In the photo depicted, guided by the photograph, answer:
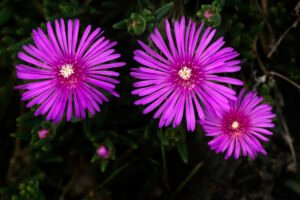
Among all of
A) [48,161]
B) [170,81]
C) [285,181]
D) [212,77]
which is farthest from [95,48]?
[285,181]

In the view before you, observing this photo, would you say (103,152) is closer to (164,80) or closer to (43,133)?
(43,133)

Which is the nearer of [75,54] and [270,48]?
[75,54]

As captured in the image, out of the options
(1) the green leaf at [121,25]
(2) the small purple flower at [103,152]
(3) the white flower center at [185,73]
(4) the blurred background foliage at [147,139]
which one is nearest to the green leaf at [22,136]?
(4) the blurred background foliage at [147,139]

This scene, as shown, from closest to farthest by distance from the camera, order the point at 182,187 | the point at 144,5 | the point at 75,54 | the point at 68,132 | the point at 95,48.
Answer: the point at 95,48, the point at 75,54, the point at 144,5, the point at 68,132, the point at 182,187

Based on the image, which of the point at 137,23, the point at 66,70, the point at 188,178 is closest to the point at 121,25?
the point at 137,23

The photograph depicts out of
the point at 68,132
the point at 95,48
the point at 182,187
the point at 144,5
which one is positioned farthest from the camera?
the point at 182,187

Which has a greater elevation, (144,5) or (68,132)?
(144,5)

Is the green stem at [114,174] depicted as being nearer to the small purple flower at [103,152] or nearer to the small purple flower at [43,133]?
the small purple flower at [103,152]

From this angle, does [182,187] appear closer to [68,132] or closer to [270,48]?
[68,132]
